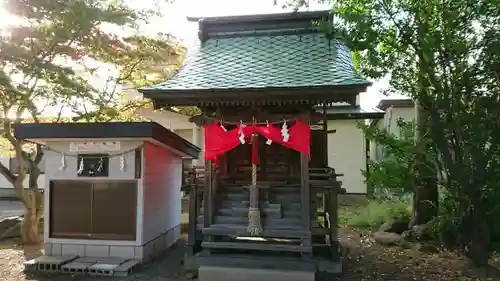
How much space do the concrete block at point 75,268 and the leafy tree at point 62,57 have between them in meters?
3.57

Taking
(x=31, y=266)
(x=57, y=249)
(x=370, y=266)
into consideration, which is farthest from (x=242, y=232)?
(x=31, y=266)

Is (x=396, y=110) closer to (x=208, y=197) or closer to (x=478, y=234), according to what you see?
(x=478, y=234)

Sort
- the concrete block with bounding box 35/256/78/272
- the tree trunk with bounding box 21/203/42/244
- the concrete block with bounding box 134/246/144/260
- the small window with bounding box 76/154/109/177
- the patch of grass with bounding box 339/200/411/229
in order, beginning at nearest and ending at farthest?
the concrete block with bounding box 35/256/78/272 → the concrete block with bounding box 134/246/144/260 → the small window with bounding box 76/154/109/177 → the tree trunk with bounding box 21/203/42/244 → the patch of grass with bounding box 339/200/411/229

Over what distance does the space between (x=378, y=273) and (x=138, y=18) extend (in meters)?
8.59

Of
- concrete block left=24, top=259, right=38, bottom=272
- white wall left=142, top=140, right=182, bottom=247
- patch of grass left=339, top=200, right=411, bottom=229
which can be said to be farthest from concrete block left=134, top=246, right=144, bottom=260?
patch of grass left=339, top=200, right=411, bottom=229

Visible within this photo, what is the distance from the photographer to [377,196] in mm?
16922

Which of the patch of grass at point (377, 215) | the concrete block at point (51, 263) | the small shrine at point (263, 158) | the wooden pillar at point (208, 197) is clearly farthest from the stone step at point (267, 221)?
the patch of grass at point (377, 215)

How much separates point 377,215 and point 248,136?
7349 mm

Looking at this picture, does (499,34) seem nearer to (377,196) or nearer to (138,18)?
(138,18)

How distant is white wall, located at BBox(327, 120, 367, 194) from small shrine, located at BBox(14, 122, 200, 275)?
10.7 m

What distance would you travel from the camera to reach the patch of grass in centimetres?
1330

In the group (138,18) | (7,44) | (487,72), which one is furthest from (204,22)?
(487,72)

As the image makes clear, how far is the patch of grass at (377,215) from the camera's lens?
13.3 meters

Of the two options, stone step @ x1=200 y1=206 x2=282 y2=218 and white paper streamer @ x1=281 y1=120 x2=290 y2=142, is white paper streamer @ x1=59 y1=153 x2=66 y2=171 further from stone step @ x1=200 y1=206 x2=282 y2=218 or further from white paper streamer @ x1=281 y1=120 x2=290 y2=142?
white paper streamer @ x1=281 y1=120 x2=290 y2=142
